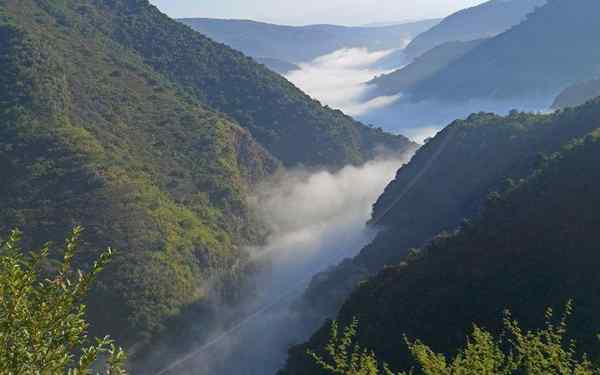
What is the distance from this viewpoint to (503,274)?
44000 millimetres

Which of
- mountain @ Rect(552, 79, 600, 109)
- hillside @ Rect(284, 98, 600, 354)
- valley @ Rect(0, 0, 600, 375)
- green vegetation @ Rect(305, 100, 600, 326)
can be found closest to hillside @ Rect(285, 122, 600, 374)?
valley @ Rect(0, 0, 600, 375)

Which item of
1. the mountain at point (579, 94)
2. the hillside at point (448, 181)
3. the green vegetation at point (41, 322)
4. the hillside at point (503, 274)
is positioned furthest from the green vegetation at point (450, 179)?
the mountain at point (579, 94)

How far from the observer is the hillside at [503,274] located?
39.8 m

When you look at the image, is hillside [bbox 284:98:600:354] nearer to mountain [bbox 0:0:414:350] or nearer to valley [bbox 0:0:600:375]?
valley [bbox 0:0:600:375]

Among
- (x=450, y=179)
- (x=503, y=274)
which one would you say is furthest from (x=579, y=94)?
(x=503, y=274)

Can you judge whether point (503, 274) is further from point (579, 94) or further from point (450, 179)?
point (579, 94)

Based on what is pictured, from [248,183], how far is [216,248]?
91.8 ft

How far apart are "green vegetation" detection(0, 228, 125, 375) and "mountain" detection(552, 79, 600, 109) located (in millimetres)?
161828

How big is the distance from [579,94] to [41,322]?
177712 millimetres

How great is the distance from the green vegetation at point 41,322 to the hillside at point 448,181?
58.8 meters

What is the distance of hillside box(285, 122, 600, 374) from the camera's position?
131 feet

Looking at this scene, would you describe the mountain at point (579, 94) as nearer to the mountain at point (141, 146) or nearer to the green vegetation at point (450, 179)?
the mountain at point (141, 146)

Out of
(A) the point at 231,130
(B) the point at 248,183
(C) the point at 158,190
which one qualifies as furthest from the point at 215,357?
(A) the point at 231,130

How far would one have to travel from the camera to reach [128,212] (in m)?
85.5
